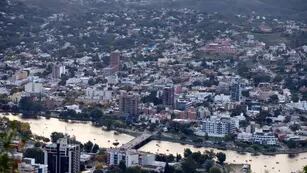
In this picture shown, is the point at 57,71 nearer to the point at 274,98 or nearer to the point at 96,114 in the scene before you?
the point at 96,114

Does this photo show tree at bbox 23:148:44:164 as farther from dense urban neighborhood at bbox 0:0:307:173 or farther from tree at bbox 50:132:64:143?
tree at bbox 50:132:64:143

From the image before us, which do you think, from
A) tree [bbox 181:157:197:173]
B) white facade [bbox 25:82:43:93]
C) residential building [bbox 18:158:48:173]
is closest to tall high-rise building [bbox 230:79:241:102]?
white facade [bbox 25:82:43:93]

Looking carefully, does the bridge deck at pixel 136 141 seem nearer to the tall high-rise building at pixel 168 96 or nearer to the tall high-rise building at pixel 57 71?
the tall high-rise building at pixel 168 96

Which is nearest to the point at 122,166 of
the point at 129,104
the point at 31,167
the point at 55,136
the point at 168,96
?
the point at 31,167

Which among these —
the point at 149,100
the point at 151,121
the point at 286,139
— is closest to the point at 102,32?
the point at 149,100

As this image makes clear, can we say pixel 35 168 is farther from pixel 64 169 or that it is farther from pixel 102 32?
pixel 102 32

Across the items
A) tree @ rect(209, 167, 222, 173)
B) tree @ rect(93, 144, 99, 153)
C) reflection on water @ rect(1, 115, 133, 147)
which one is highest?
tree @ rect(209, 167, 222, 173)
